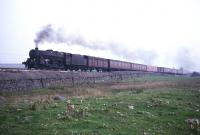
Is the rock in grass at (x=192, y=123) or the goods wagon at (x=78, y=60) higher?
the goods wagon at (x=78, y=60)

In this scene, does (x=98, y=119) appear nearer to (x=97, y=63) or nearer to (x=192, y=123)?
(x=192, y=123)

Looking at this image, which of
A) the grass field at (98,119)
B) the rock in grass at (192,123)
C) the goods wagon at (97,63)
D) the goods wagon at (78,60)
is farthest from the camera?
the goods wagon at (97,63)

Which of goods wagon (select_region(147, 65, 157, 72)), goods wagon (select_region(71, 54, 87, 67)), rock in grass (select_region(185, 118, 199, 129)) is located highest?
goods wagon (select_region(71, 54, 87, 67))

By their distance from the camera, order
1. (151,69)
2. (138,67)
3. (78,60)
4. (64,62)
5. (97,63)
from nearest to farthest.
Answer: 1. (64,62)
2. (78,60)
3. (97,63)
4. (138,67)
5. (151,69)

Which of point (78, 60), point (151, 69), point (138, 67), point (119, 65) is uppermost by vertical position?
point (78, 60)

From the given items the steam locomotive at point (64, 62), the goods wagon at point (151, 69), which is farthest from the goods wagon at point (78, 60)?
the goods wagon at point (151, 69)

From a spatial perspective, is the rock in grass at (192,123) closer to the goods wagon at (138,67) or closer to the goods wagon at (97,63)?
the goods wagon at (97,63)

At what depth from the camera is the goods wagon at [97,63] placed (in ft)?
147

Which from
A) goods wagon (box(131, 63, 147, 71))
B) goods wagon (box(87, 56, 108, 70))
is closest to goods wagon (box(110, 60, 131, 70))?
goods wagon (box(87, 56, 108, 70))

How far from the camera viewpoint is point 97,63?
4728cm

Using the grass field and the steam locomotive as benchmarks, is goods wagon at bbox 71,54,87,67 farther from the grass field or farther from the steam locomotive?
the grass field

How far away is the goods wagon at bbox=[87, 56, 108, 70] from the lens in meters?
44.8

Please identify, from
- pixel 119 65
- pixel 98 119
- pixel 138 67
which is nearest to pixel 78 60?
pixel 119 65

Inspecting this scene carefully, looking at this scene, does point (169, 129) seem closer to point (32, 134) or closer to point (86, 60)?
point (32, 134)
